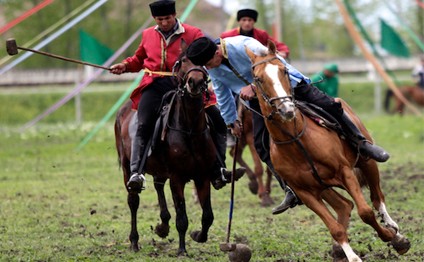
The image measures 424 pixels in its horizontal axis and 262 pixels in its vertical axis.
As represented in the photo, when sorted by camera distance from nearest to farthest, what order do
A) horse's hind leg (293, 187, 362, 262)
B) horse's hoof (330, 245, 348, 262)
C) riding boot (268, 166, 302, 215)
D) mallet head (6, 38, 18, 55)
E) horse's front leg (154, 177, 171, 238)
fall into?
horse's hind leg (293, 187, 362, 262) < horse's hoof (330, 245, 348, 262) < riding boot (268, 166, 302, 215) < mallet head (6, 38, 18, 55) < horse's front leg (154, 177, 171, 238)

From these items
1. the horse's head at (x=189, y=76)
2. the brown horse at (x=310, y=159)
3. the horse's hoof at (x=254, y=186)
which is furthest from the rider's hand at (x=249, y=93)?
the horse's hoof at (x=254, y=186)

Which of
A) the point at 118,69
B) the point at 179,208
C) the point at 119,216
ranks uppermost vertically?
the point at 118,69

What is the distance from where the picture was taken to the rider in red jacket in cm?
1029

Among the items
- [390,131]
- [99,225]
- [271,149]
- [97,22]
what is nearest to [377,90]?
[390,131]

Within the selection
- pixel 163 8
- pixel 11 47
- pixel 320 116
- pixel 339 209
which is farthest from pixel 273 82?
pixel 11 47

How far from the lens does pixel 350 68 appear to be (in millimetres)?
45656

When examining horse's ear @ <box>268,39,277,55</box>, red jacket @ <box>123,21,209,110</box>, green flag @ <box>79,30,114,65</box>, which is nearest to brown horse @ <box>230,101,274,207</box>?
red jacket @ <box>123,21,209,110</box>

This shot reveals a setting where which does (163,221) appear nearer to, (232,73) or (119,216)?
(119,216)

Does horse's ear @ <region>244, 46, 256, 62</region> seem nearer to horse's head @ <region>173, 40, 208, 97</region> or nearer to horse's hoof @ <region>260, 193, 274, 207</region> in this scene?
horse's head @ <region>173, 40, 208, 97</region>

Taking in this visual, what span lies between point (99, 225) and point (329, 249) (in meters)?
3.54

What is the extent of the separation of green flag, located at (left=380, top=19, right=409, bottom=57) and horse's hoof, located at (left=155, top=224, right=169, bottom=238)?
15.6 metres

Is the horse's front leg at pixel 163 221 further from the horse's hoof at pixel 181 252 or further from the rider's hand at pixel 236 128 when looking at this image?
the rider's hand at pixel 236 128

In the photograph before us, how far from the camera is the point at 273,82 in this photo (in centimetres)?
807

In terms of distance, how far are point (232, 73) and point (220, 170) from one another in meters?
1.47
